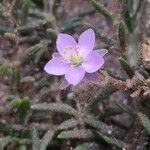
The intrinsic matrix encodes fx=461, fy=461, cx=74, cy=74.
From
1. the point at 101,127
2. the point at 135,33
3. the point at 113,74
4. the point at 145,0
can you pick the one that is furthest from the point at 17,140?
the point at 145,0

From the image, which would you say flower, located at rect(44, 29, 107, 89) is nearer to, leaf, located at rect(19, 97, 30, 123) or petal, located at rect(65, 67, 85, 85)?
petal, located at rect(65, 67, 85, 85)

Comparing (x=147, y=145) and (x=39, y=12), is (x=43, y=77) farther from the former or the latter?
(x=147, y=145)

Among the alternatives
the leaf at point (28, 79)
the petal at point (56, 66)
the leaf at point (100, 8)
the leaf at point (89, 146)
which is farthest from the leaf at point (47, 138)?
the leaf at point (100, 8)

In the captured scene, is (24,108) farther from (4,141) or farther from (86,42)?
(86,42)

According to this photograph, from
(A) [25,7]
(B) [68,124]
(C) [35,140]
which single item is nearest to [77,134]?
(B) [68,124]

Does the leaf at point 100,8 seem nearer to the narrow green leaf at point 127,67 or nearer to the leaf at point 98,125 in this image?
the narrow green leaf at point 127,67
